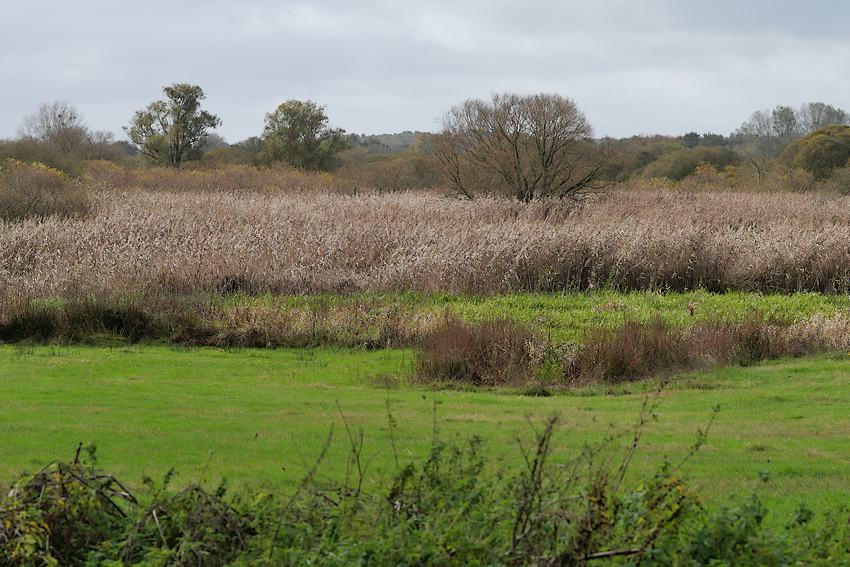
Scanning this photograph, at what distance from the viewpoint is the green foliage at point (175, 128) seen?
6097 cm

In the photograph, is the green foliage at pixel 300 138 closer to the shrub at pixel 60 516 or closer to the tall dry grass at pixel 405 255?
the tall dry grass at pixel 405 255

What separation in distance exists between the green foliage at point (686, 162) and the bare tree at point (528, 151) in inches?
805

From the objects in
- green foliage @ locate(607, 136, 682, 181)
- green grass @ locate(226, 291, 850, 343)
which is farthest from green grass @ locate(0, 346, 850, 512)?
green foliage @ locate(607, 136, 682, 181)

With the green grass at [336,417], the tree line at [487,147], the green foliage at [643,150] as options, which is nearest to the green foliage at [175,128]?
the tree line at [487,147]

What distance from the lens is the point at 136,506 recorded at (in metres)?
5.31

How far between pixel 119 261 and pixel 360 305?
631 cm

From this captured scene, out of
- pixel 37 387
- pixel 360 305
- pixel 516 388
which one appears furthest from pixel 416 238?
pixel 37 387

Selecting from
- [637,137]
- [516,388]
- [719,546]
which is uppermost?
[637,137]

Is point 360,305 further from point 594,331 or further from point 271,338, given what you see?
point 594,331

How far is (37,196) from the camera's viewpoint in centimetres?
3017

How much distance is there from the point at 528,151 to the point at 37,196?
17267 millimetres

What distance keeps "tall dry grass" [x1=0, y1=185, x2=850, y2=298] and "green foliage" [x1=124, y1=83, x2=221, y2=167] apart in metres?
33.2

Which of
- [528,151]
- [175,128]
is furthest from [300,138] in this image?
[528,151]

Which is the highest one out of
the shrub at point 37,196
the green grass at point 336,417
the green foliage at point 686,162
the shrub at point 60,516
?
the green foliage at point 686,162
